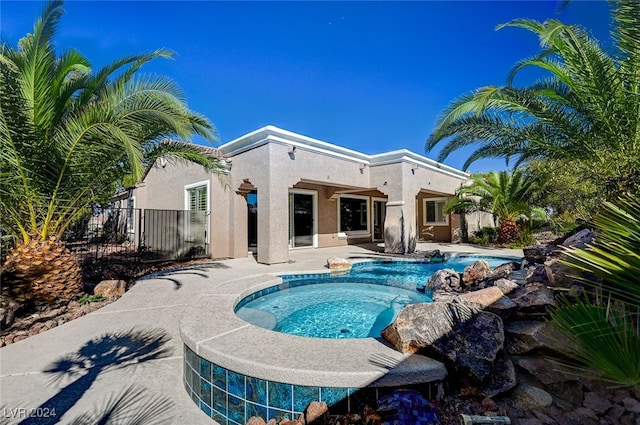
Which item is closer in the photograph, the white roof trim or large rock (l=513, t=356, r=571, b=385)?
large rock (l=513, t=356, r=571, b=385)

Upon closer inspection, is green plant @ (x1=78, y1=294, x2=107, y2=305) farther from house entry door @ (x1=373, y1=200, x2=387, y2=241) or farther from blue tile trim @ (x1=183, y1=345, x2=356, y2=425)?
house entry door @ (x1=373, y1=200, x2=387, y2=241)

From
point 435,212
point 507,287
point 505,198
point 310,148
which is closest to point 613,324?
point 507,287

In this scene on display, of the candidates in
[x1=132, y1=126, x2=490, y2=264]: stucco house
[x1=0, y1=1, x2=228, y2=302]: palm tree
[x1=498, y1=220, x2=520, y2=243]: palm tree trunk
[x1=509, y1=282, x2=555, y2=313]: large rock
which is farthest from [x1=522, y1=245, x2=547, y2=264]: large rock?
[x1=498, y1=220, x2=520, y2=243]: palm tree trunk

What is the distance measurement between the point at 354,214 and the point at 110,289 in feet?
48.3

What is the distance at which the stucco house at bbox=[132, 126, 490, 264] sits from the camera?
38.0ft

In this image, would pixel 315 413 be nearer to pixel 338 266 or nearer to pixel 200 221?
pixel 338 266

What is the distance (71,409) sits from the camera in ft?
10.7

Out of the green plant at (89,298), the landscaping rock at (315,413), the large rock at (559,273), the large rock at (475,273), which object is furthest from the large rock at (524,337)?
the green plant at (89,298)

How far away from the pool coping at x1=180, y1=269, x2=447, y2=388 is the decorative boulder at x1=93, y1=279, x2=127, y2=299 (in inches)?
184

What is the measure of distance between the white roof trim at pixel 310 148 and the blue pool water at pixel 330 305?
18.5ft

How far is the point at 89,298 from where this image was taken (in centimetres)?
703

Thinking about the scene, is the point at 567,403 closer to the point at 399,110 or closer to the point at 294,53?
the point at 294,53

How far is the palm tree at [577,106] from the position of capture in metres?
5.54

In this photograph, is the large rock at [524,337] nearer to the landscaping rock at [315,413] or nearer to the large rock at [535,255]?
the landscaping rock at [315,413]
